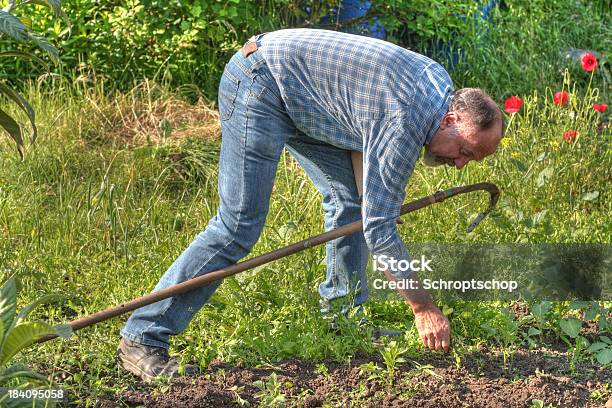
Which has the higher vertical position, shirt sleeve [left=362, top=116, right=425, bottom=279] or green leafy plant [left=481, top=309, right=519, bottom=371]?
shirt sleeve [left=362, top=116, right=425, bottom=279]

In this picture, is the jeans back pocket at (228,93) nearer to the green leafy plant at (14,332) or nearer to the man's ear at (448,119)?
the man's ear at (448,119)

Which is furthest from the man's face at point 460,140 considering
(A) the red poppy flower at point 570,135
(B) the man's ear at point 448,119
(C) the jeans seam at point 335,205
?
(A) the red poppy flower at point 570,135

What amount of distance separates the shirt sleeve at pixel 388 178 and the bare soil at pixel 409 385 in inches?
23.5

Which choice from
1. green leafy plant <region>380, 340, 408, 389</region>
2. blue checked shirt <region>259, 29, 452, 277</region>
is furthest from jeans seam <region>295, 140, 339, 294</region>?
green leafy plant <region>380, 340, 408, 389</region>

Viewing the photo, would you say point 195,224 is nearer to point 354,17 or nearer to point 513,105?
point 513,105

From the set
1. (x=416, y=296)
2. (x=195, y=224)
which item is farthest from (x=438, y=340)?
(x=195, y=224)

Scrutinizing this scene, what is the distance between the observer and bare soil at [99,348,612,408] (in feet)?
12.5

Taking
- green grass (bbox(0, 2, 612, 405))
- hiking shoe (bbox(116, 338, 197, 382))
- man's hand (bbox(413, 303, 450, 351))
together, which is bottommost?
green grass (bbox(0, 2, 612, 405))

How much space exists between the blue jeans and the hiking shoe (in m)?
0.03

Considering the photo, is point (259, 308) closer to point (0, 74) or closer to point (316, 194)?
point (316, 194)

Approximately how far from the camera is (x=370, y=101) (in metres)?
3.55

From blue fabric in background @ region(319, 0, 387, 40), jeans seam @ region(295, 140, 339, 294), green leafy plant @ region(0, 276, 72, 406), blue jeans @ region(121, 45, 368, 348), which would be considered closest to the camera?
green leafy plant @ region(0, 276, 72, 406)

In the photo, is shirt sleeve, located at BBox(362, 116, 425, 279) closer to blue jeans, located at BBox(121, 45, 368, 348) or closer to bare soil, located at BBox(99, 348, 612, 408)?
blue jeans, located at BBox(121, 45, 368, 348)

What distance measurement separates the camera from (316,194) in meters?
5.19
